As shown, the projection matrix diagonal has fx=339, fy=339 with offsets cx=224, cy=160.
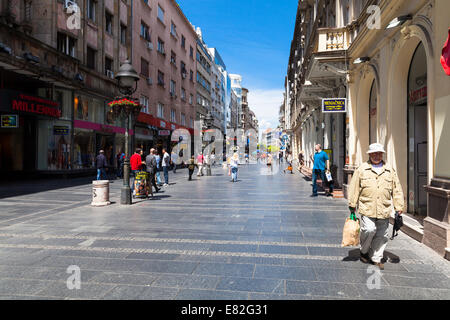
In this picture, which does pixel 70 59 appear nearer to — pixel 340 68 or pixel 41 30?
pixel 41 30

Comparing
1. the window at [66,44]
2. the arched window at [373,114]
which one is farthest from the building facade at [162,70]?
the arched window at [373,114]

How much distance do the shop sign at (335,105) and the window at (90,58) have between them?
16777 mm

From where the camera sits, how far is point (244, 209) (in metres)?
9.68

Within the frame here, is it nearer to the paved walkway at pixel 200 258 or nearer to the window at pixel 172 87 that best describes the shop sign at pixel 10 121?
the paved walkway at pixel 200 258

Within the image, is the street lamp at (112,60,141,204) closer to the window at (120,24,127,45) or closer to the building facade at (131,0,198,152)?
the building facade at (131,0,198,152)

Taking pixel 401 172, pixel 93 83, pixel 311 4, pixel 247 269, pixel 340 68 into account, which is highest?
pixel 311 4

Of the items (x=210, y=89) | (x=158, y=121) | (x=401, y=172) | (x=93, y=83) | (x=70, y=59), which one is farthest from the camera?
(x=210, y=89)

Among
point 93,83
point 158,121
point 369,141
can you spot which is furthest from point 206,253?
point 158,121

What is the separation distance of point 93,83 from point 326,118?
50.0ft

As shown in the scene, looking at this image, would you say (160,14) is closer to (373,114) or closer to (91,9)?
(91,9)

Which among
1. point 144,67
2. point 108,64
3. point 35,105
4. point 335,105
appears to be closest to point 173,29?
point 144,67

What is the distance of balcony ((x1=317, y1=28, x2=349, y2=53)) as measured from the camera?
12398 mm

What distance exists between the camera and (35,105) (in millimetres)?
17625

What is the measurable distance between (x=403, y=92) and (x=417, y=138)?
45.8 inches
